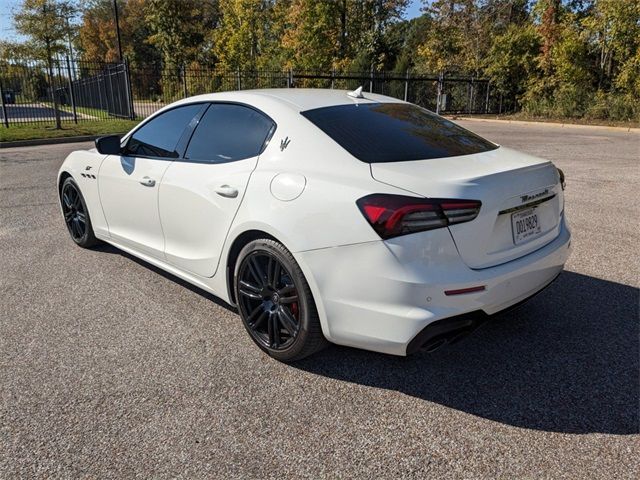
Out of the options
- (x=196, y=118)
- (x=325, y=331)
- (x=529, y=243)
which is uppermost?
(x=196, y=118)

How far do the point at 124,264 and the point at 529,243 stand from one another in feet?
11.5

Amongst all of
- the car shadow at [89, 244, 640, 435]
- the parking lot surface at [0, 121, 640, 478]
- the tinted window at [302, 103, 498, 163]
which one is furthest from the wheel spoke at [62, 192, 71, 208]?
the tinted window at [302, 103, 498, 163]

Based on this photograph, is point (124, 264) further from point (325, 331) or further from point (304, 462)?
point (304, 462)

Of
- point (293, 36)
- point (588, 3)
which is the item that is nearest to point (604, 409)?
point (588, 3)

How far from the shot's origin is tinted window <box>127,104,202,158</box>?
373 centimetres

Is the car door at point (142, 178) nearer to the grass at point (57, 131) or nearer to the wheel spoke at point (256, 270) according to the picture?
the wheel spoke at point (256, 270)

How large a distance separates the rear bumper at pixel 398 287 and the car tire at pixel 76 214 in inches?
121

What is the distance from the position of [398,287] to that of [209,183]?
4.81 feet

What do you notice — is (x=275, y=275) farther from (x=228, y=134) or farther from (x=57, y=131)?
(x=57, y=131)

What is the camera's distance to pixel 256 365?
3.00m

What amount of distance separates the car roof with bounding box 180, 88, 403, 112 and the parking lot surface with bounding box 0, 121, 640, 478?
1.51m

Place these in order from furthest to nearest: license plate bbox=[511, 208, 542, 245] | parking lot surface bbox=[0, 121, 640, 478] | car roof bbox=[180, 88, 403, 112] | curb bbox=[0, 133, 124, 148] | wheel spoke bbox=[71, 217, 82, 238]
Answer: curb bbox=[0, 133, 124, 148] < wheel spoke bbox=[71, 217, 82, 238] < car roof bbox=[180, 88, 403, 112] < license plate bbox=[511, 208, 542, 245] < parking lot surface bbox=[0, 121, 640, 478]

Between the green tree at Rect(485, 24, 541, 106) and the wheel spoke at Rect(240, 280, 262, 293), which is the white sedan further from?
the green tree at Rect(485, 24, 541, 106)

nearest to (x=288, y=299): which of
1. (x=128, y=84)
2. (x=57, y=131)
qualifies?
(x=57, y=131)
